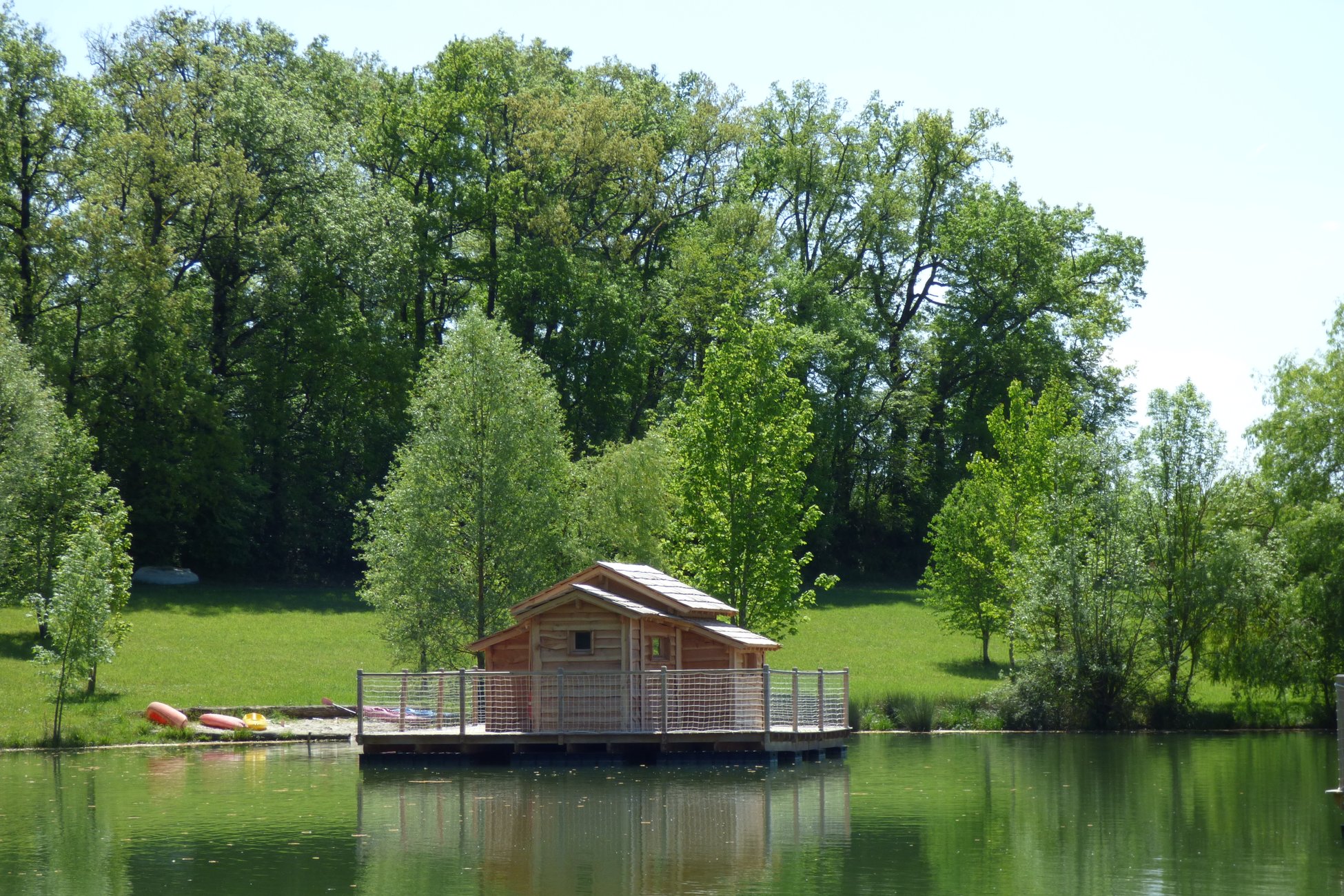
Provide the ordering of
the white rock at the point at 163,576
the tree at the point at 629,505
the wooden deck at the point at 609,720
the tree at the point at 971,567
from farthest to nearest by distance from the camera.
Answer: the white rock at the point at 163,576, the tree at the point at 971,567, the tree at the point at 629,505, the wooden deck at the point at 609,720

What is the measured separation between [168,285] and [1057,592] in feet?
112

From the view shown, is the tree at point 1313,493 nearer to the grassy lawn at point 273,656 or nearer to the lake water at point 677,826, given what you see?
the grassy lawn at point 273,656

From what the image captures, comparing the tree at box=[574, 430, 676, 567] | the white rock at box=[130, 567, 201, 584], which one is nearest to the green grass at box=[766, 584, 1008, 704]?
the tree at box=[574, 430, 676, 567]

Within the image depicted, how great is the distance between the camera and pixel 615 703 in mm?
33219

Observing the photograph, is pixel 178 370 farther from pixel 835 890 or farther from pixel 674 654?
pixel 835 890

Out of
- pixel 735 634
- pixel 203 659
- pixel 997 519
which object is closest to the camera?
pixel 735 634

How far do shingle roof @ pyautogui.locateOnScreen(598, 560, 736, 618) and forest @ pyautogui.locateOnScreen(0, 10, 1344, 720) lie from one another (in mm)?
9954

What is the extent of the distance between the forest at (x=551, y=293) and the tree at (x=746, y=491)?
151cm

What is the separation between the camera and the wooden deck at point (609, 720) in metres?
32.6

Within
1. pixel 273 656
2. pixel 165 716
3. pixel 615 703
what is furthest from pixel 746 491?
pixel 165 716

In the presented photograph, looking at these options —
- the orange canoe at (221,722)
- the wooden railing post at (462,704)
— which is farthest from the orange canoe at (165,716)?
the wooden railing post at (462,704)

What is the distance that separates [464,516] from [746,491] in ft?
28.1

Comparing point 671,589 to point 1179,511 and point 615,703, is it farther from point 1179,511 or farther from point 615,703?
point 1179,511

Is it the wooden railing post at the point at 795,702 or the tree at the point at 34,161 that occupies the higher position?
the tree at the point at 34,161
